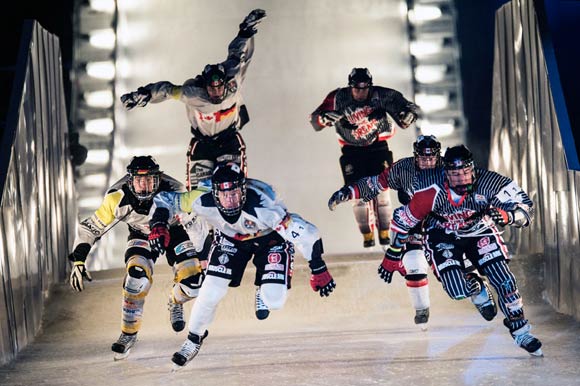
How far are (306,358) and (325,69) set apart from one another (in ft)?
17.3

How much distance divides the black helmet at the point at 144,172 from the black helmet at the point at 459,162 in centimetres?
192

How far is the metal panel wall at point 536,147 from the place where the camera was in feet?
29.1

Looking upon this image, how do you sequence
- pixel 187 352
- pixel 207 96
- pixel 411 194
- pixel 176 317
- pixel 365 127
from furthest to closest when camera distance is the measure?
pixel 365 127 → pixel 207 96 → pixel 176 317 → pixel 411 194 → pixel 187 352

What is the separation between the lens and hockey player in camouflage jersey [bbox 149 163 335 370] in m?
7.32

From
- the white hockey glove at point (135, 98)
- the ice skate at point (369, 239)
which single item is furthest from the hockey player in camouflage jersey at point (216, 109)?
the ice skate at point (369, 239)

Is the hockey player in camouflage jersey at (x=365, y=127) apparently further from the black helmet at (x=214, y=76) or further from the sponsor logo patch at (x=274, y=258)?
the sponsor logo patch at (x=274, y=258)

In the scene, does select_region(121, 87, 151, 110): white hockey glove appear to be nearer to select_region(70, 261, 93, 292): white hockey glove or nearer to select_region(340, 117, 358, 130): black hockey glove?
select_region(70, 261, 93, 292): white hockey glove

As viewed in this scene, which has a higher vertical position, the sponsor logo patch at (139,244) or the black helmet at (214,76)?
the black helmet at (214,76)

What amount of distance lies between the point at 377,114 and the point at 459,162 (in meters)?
2.05

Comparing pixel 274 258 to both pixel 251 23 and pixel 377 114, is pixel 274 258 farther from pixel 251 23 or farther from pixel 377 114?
pixel 251 23

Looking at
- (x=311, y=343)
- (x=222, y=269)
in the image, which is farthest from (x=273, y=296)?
(x=311, y=343)

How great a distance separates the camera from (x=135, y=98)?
29.2 feet

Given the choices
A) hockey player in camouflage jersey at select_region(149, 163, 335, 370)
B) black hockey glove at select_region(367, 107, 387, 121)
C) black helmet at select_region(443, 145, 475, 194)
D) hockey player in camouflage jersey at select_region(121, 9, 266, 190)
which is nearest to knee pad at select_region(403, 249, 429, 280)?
black helmet at select_region(443, 145, 475, 194)

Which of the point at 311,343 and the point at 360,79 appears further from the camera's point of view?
the point at 360,79
